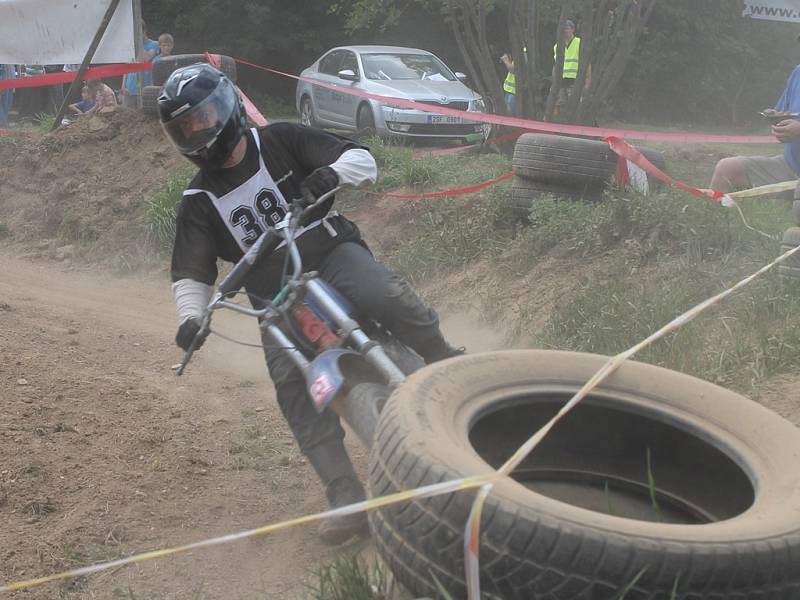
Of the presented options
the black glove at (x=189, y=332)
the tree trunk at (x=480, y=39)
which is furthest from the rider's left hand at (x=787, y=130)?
Answer: the tree trunk at (x=480, y=39)

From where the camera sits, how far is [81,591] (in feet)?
12.9

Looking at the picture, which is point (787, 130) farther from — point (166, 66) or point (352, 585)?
point (166, 66)

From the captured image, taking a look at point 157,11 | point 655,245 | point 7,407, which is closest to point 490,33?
point 157,11

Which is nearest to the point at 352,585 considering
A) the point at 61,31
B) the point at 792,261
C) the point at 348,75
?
the point at 792,261

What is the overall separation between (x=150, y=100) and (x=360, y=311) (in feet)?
25.9

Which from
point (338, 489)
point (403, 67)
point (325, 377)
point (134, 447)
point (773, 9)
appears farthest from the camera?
point (773, 9)

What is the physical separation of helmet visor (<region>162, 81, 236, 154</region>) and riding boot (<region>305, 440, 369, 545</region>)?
134 cm

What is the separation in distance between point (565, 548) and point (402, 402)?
2.62 feet

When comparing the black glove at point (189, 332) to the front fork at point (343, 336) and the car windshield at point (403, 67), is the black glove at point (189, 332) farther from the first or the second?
the car windshield at point (403, 67)

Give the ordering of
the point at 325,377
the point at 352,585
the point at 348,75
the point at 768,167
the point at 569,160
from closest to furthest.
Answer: the point at 352,585 → the point at 325,377 → the point at 768,167 → the point at 569,160 → the point at 348,75

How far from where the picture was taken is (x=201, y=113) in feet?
13.4

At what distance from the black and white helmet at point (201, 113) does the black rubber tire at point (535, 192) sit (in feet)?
12.0

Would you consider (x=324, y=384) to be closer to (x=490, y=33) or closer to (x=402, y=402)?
(x=402, y=402)

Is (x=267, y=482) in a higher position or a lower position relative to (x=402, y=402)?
lower
